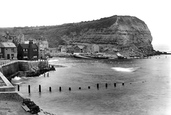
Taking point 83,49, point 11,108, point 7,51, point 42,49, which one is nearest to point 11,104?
point 11,108

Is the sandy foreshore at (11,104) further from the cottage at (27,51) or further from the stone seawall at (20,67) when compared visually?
the cottage at (27,51)

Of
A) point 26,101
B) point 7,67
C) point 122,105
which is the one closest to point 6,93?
point 26,101

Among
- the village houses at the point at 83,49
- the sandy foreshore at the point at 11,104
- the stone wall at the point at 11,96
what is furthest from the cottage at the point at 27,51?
the village houses at the point at 83,49

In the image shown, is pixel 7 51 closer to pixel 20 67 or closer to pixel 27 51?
pixel 27 51

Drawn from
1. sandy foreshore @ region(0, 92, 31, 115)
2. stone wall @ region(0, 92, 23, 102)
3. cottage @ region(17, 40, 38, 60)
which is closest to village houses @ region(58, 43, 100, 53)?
cottage @ region(17, 40, 38, 60)

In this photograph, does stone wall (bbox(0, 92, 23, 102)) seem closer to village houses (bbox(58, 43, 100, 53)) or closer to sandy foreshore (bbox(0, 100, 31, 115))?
sandy foreshore (bbox(0, 100, 31, 115))

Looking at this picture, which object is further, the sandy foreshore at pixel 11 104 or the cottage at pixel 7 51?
the cottage at pixel 7 51
